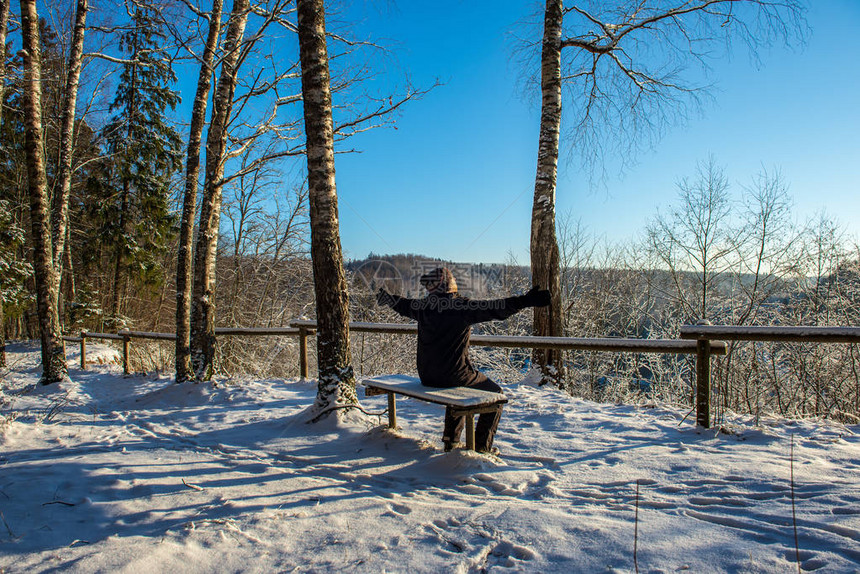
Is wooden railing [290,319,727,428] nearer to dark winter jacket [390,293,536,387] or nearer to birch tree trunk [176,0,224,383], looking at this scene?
dark winter jacket [390,293,536,387]

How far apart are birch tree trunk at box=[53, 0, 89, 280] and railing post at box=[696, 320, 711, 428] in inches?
460

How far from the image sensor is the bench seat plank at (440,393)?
361 cm

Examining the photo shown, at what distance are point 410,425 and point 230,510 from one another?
98.6 inches

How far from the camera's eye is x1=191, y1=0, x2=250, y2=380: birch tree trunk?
7.54m

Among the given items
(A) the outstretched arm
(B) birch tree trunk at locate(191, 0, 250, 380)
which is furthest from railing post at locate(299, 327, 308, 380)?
(A) the outstretched arm

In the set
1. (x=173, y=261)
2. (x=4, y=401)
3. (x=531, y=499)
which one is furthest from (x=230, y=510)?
(x=173, y=261)

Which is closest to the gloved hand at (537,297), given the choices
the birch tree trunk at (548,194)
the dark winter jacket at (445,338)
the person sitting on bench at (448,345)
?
the dark winter jacket at (445,338)

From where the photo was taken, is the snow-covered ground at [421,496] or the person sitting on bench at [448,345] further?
the person sitting on bench at [448,345]

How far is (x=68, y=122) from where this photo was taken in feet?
34.1

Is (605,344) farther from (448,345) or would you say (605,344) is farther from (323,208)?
(323,208)

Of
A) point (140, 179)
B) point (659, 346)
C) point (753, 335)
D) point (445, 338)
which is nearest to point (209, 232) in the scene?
point (445, 338)

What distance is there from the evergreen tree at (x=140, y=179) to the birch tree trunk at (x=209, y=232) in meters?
12.9

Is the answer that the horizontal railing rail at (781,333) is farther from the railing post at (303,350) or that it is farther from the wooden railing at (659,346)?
the railing post at (303,350)

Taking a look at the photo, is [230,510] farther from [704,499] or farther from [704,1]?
[704,1]
